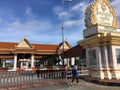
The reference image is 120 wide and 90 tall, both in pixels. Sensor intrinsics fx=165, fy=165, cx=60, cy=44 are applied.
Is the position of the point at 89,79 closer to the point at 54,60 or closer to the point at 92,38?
the point at 92,38

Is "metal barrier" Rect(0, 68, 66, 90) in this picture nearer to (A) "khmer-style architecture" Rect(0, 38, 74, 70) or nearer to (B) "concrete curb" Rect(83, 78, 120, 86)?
(B) "concrete curb" Rect(83, 78, 120, 86)

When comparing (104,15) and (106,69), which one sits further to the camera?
(104,15)

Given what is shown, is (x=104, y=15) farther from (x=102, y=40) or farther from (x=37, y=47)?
(x=37, y=47)

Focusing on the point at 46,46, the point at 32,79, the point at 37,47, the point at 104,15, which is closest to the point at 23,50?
the point at 37,47

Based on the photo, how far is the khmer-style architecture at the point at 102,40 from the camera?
11023mm

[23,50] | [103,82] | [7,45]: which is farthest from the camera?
[7,45]

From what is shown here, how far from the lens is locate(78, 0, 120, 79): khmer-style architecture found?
11023mm

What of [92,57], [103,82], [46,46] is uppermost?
[46,46]

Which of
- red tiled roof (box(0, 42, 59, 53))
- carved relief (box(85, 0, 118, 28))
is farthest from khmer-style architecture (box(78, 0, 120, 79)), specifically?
red tiled roof (box(0, 42, 59, 53))

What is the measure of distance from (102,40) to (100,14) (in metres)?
2.24

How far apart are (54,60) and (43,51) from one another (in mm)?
3829

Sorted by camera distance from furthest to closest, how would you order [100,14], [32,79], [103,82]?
[100,14] → [32,79] → [103,82]

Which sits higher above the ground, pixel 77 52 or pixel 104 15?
pixel 104 15

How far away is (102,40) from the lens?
11234mm
